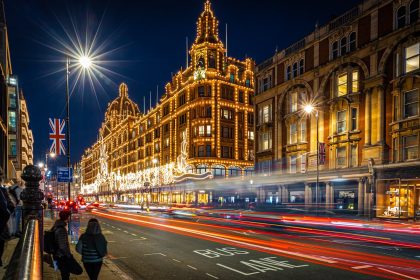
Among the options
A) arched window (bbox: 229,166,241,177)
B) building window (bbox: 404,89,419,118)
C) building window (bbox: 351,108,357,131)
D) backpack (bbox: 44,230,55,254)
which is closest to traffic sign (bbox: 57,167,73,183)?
backpack (bbox: 44,230,55,254)

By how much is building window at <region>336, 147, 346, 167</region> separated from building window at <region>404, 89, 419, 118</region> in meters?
7.22

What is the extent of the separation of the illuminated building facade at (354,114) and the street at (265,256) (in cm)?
1127

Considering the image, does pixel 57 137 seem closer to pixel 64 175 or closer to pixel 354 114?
pixel 64 175

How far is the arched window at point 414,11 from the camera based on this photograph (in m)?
29.3

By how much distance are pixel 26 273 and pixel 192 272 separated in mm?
10291

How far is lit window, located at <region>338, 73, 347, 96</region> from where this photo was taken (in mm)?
36050

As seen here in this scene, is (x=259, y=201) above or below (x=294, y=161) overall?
below

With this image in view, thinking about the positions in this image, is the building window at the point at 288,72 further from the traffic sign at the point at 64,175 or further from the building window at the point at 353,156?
the traffic sign at the point at 64,175

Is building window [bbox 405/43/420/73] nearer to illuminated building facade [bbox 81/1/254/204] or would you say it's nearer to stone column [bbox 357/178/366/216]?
stone column [bbox 357/178/366/216]

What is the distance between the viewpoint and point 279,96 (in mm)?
45438

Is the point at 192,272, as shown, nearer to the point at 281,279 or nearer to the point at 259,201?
the point at 281,279

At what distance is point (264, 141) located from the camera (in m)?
48.2

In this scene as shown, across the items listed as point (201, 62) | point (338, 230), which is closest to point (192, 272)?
point (338, 230)

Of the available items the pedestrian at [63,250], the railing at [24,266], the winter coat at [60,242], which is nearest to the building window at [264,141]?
the pedestrian at [63,250]
